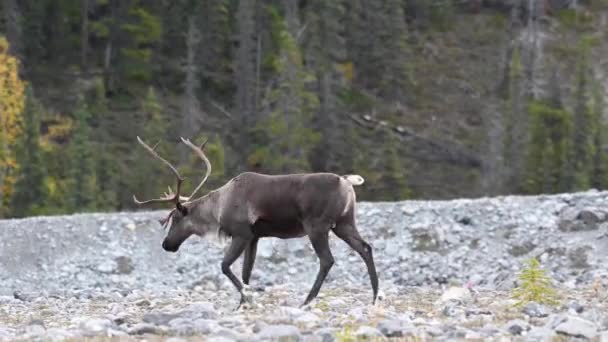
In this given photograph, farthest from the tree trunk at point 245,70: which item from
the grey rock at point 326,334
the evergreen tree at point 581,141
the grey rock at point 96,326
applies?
the grey rock at point 326,334

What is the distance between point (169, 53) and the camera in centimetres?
6316

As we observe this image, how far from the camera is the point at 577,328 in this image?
9.33 metres

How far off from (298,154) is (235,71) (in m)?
10.7

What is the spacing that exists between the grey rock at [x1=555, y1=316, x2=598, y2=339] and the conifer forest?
34.8m

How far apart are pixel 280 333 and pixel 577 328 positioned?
8.16ft

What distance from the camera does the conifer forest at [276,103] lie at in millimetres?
47344

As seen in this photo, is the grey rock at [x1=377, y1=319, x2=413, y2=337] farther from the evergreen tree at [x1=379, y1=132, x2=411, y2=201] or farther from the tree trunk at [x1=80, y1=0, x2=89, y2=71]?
the tree trunk at [x1=80, y1=0, x2=89, y2=71]

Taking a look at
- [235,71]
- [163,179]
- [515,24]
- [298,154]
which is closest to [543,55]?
[515,24]

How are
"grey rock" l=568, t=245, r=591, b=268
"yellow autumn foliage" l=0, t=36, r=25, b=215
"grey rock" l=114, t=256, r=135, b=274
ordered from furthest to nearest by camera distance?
"yellow autumn foliage" l=0, t=36, r=25, b=215
"grey rock" l=114, t=256, r=135, b=274
"grey rock" l=568, t=245, r=591, b=268

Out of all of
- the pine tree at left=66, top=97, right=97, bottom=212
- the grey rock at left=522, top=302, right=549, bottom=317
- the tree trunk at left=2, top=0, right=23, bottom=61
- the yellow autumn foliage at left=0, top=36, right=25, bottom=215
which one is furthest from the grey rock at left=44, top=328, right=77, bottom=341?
the tree trunk at left=2, top=0, right=23, bottom=61

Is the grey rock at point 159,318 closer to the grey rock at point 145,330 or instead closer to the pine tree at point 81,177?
the grey rock at point 145,330

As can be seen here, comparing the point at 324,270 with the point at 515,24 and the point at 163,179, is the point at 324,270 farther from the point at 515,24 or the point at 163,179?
the point at 515,24

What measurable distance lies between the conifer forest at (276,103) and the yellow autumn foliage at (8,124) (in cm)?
8

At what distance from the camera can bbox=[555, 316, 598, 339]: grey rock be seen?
925cm
